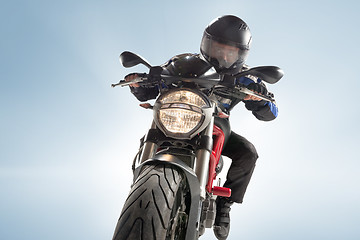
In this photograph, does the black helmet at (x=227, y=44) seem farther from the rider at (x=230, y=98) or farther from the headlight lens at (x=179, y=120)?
the headlight lens at (x=179, y=120)

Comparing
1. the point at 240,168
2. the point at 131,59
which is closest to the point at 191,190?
the point at 131,59

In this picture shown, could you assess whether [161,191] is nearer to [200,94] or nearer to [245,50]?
[200,94]

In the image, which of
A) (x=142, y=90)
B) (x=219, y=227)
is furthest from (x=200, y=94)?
(x=219, y=227)

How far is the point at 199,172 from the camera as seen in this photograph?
3.48 ft

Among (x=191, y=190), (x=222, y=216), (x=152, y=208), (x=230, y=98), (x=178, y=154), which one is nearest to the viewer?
(x=152, y=208)

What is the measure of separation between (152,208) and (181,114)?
14.6 inches

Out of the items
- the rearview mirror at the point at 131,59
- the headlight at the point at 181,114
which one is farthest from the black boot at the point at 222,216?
the rearview mirror at the point at 131,59

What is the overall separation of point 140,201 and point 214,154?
1.74 feet

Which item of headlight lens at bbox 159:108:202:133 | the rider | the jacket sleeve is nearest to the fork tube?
headlight lens at bbox 159:108:202:133

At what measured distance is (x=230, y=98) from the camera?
156 centimetres

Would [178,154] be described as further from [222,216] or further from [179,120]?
[222,216]

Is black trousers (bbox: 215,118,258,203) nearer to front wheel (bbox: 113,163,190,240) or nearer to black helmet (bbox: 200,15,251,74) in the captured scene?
black helmet (bbox: 200,15,251,74)

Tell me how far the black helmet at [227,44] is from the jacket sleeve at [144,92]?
59 cm

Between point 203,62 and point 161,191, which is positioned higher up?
point 203,62
